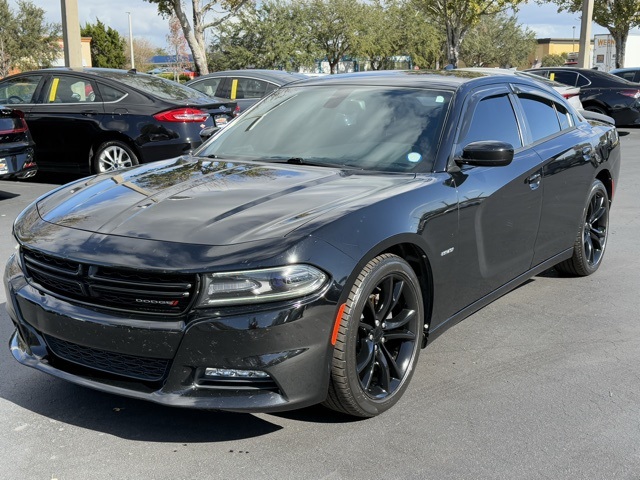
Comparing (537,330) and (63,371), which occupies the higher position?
(63,371)

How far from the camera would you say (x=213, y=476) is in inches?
120

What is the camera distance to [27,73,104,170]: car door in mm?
9883

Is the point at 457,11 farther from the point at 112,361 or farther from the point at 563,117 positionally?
the point at 112,361

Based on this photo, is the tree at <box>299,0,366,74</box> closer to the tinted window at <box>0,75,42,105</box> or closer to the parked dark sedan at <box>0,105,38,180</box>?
the tinted window at <box>0,75,42,105</box>

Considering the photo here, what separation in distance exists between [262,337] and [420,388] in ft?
4.01

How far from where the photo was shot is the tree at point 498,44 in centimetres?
6297

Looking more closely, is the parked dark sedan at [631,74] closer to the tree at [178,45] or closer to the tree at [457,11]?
the tree at [457,11]

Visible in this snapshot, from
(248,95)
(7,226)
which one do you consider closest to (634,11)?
(248,95)

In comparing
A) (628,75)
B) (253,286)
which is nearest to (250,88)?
(253,286)

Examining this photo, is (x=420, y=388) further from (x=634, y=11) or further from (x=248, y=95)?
(x=634, y=11)

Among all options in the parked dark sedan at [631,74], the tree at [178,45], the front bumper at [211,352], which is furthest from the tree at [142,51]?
the front bumper at [211,352]

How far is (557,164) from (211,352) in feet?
10.0

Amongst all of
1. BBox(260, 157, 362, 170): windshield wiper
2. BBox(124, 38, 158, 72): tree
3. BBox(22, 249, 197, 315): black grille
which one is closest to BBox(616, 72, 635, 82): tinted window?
BBox(260, 157, 362, 170): windshield wiper

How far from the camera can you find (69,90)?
10.1 metres
